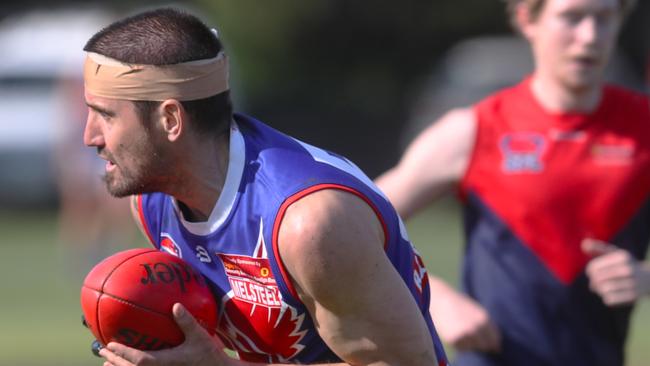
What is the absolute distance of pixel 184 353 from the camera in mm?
4180

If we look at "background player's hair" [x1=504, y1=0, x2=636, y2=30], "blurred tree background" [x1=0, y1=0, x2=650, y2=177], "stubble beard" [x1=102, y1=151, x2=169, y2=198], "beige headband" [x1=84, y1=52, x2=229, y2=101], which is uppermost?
"beige headband" [x1=84, y1=52, x2=229, y2=101]

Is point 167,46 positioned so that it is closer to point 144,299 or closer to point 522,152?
point 144,299

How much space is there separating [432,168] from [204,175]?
1.45m

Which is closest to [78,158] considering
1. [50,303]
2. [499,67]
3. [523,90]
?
[50,303]

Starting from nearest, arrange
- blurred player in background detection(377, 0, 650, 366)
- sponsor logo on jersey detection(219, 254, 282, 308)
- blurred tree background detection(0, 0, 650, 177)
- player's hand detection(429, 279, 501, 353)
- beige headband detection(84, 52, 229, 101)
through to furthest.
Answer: sponsor logo on jersey detection(219, 254, 282, 308)
beige headband detection(84, 52, 229, 101)
player's hand detection(429, 279, 501, 353)
blurred player in background detection(377, 0, 650, 366)
blurred tree background detection(0, 0, 650, 177)

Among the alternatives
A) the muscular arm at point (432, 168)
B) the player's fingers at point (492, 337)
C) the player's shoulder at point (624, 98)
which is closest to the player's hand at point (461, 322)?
the player's fingers at point (492, 337)

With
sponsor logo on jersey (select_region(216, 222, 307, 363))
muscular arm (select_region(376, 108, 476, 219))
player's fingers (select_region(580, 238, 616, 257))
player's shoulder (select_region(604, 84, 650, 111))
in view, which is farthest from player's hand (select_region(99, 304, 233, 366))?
player's shoulder (select_region(604, 84, 650, 111))

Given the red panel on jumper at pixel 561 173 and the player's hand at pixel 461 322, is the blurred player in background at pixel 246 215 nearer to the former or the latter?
the player's hand at pixel 461 322

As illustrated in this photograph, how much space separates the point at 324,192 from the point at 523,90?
1.94 metres

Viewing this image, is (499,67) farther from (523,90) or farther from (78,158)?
(523,90)

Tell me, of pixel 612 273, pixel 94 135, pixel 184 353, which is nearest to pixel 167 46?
pixel 94 135

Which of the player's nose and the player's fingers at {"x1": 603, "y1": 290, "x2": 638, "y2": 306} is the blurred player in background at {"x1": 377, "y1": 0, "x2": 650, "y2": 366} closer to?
the player's fingers at {"x1": 603, "y1": 290, "x2": 638, "y2": 306}

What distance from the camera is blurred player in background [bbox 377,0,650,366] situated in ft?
18.2

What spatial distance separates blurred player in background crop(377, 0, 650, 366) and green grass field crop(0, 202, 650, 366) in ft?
14.7
